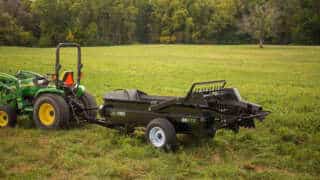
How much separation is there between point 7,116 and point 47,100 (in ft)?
3.89

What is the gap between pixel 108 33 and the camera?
95062mm

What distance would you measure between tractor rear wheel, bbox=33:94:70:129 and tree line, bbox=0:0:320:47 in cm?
5365

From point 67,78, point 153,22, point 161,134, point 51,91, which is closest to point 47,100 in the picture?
point 51,91

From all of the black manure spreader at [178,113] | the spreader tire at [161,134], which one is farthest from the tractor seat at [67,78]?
the spreader tire at [161,134]

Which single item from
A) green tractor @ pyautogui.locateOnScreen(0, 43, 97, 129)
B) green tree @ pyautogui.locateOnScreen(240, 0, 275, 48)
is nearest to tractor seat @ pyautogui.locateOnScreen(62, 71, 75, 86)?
green tractor @ pyautogui.locateOnScreen(0, 43, 97, 129)

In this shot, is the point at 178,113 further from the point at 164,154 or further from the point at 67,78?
the point at 67,78

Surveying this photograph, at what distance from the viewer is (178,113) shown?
8484 mm

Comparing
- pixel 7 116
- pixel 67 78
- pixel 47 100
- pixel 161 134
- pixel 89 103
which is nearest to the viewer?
pixel 161 134

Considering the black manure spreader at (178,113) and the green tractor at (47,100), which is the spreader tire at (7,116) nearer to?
the green tractor at (47,100)

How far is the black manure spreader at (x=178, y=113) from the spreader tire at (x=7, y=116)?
2.22m

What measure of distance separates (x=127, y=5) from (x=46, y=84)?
292 feet

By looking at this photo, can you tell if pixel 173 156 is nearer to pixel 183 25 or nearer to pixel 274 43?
pixel 274 43

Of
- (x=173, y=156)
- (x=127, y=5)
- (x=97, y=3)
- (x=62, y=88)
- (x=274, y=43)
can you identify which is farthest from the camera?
(x=127, y=5)

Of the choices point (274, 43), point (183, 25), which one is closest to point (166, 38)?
point (183, 25)
